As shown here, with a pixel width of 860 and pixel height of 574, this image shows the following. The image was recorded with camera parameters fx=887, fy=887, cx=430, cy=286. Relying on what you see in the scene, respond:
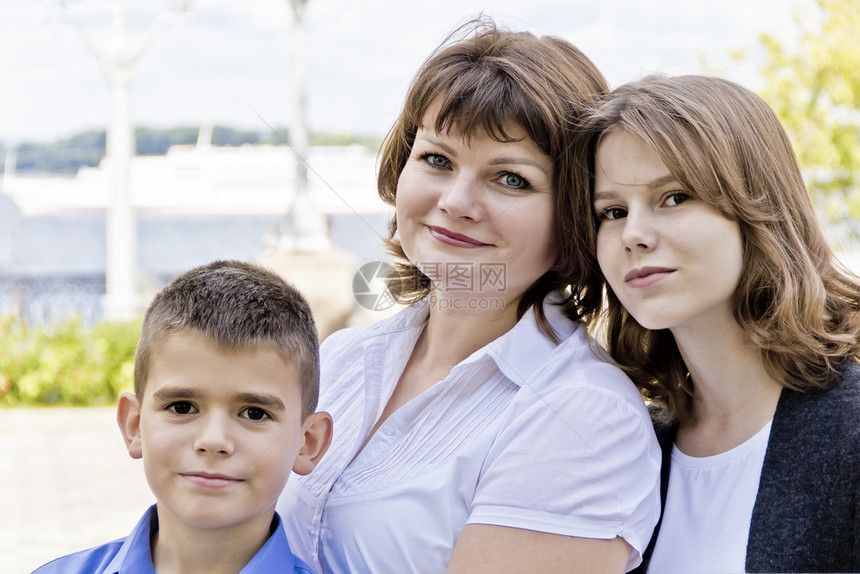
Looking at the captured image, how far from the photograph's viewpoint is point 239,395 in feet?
4.61

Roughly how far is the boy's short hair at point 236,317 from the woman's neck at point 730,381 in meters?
0.67

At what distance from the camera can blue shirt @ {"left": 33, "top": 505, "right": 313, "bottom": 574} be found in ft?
4.64

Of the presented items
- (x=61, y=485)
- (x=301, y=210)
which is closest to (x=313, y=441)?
(x=61, y=485)

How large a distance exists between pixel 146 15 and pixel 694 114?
7972 mm

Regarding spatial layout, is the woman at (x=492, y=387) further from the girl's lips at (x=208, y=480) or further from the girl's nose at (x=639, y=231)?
the girl's lips at (x=208, y=480)

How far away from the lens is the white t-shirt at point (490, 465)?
141 cm

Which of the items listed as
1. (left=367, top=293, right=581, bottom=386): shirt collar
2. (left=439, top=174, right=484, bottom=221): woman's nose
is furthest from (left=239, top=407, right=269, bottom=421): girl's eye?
(left=439, top=174, right=484, bottom=221): woman's nose

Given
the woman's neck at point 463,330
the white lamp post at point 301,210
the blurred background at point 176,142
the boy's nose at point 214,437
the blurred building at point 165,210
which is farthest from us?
the blurred building at point 165,210

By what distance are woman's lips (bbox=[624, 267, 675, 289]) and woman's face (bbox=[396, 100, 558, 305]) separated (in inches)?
7.8

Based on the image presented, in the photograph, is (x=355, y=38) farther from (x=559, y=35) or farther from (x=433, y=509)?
(x=433, y=509)

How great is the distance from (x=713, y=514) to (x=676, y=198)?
553mm

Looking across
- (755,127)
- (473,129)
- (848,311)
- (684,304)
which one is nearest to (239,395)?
(473,129)

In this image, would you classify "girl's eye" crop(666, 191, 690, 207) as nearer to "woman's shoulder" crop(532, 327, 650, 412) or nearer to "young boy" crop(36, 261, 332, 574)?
"woman's shoulder" crop(532, 327, 650, 412)

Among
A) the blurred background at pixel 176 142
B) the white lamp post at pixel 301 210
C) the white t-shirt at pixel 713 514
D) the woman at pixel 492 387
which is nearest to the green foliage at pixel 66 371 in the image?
the blurred background at pixel 176 142
